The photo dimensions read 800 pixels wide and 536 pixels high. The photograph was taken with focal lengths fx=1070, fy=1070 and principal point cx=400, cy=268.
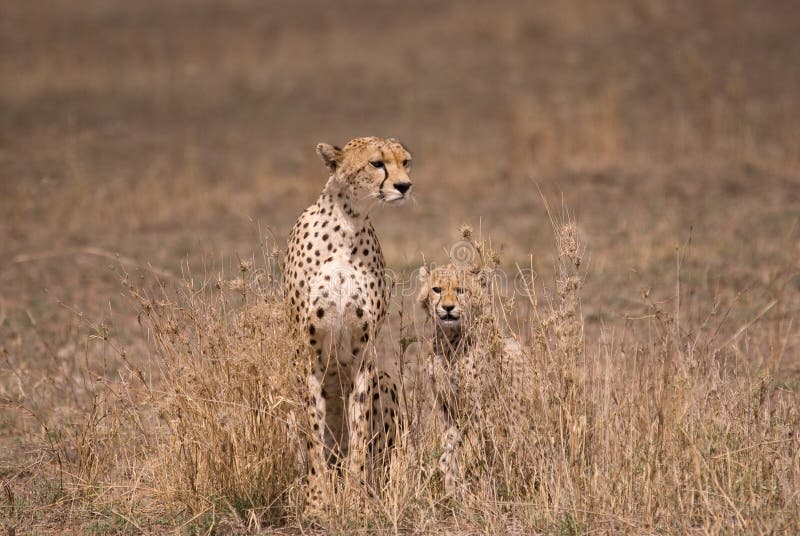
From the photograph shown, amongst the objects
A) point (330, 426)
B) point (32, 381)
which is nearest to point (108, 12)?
point (32, 381)

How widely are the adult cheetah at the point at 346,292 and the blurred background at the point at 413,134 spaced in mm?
226

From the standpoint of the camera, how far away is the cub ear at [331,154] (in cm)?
416

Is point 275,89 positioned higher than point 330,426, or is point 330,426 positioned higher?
point 275,89

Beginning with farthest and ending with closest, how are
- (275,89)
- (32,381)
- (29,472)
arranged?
1. (275,89)
2. (32,381)
3. (29,472)

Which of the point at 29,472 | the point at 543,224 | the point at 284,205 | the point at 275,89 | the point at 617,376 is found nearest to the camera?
the point at 617,376

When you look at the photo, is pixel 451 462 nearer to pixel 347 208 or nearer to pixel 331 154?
pixel 347 208

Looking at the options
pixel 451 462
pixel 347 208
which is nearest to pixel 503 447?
pixel 451 462

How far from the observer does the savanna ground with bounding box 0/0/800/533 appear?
398 centimetres

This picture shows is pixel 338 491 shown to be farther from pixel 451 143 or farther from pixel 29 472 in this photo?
pixel 451 143

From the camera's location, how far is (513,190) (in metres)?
10.7

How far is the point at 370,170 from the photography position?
13.5 feet

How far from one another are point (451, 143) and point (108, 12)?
35.9 ft

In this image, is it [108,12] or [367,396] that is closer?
[367,396]

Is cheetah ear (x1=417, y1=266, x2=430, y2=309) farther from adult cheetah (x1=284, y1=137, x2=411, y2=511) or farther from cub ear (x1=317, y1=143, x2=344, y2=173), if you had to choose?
cub ear (x1=317, y1=143, x2=344, y2=173)
